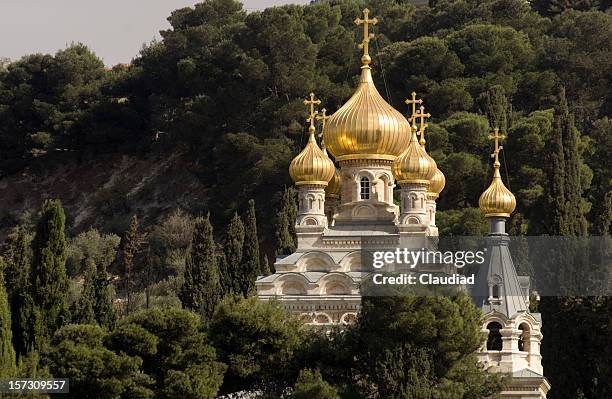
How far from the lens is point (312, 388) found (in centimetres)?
4306

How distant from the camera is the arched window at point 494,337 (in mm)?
48281

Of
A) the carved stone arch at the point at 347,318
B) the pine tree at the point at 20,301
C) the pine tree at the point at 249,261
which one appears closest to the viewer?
the pine tree at the point at 20,301

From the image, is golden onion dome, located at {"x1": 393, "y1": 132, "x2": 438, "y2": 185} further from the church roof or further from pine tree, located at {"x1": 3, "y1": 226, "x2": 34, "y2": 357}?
pine tree, located at {"x1": 3, "y1": 226, "x2": 34, "y2": 357}

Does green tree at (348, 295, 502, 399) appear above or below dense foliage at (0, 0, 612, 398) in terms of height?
below

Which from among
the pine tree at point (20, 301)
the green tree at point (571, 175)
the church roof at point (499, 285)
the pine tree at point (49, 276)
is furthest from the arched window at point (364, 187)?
the pine tree at point (20, 301)

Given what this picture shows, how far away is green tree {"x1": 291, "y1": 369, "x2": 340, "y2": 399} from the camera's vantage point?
42938 millimetres

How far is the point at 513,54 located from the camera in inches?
3187

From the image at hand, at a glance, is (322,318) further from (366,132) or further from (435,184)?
(435,184)

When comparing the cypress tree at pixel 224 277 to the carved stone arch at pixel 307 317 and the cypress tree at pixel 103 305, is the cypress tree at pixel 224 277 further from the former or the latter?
the carved stone arch at pixel 307 317

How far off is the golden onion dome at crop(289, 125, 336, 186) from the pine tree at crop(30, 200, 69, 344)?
7.74 meters

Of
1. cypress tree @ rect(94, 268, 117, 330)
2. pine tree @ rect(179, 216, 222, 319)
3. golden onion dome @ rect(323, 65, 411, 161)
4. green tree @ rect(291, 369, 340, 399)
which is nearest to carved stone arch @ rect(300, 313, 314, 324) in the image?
golden onion dome @ rect(323, 65, 411, 161)

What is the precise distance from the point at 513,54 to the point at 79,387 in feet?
135

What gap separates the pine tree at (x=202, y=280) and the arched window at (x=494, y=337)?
1319 centimetres

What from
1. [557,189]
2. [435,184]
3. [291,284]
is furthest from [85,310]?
[557,189]
